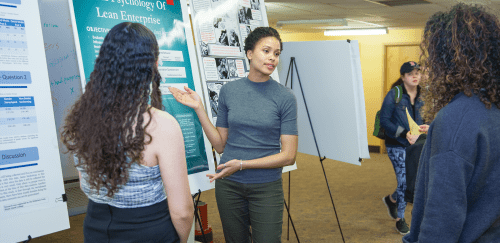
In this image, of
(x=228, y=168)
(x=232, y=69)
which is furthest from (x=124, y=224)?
(x=232, y=69)

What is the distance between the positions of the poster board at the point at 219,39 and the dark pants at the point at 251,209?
0.53 m

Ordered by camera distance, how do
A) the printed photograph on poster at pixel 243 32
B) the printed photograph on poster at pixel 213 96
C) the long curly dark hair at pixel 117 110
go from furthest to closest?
the printed photograph on poster at pixel 243 32, the printed photograph on poster at pixel 213 96, the long curly dark hair at pixel 117 110

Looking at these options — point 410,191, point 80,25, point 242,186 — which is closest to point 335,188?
point 410,191

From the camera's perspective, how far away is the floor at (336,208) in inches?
144

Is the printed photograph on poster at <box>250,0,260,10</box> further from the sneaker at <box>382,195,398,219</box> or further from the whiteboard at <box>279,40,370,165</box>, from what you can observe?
the sneaker at <box>382,195,398,219</box>

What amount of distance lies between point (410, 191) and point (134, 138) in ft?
4.96

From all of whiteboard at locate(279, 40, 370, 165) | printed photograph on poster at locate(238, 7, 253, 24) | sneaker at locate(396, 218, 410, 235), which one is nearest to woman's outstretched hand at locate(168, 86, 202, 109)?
printed photograph on poster at locate(238, 7, 253, 24)

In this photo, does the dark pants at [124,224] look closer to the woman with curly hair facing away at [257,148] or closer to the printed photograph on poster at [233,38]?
the woman with curly hair facing away at [257,148]

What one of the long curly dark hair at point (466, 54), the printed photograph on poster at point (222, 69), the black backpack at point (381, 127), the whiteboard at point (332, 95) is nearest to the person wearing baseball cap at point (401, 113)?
the black backpack at point (381, 127)

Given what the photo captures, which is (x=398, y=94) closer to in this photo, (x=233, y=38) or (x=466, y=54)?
(x=233, y=38)

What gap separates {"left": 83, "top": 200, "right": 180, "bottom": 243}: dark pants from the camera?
1.14 meters

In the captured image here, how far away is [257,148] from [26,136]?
38.0 inches

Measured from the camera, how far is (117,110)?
1100mm

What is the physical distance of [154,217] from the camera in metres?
1.17
